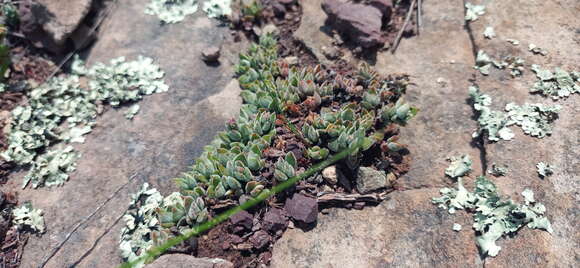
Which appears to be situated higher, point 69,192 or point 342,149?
point 342,149

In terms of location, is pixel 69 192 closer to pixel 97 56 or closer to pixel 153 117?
pixel 153 117

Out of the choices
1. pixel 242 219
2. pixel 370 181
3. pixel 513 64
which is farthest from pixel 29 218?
pixel 513 64

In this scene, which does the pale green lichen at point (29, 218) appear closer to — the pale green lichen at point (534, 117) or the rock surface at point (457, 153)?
the rock surface at point (457, 153)

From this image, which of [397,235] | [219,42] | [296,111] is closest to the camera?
[397,235]

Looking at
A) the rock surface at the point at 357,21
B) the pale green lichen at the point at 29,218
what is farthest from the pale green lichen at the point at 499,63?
the pale green lichen at the point at 29,218

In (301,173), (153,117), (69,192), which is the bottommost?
(69,192)

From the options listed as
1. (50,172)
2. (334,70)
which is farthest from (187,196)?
(334,70)
